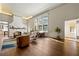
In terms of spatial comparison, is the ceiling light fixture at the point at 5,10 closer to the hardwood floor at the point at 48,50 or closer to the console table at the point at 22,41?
the console table at the point at 22,41

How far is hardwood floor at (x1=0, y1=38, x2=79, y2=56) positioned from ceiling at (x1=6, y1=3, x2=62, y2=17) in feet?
2.50

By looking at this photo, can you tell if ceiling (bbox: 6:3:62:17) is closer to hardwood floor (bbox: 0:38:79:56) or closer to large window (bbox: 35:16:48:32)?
large window (bbox: 35:16:48:32)

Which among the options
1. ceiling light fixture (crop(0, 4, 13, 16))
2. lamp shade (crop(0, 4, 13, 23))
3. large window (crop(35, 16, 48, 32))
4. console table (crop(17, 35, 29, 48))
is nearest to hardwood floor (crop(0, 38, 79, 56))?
console table (crop(17, 35, 29, 48))

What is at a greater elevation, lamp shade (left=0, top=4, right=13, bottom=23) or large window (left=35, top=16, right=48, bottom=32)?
lamp shade (left=0, top=4, right=13, bottom=23)

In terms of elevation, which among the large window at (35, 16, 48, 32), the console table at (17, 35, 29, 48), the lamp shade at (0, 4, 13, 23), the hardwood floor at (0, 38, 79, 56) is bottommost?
the hardwood floor at (0, 38, 79, 56)

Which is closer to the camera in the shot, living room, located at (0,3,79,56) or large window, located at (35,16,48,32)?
living room, located at (0,3,79,56)

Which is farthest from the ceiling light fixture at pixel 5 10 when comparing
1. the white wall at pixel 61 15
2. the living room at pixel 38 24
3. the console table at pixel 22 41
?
the white wall at pixel 61 15

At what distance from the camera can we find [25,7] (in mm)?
2535

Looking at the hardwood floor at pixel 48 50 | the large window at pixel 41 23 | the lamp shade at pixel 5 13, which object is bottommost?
the hardwood floor at pixel 48 50

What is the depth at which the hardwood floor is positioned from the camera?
8.13 feet

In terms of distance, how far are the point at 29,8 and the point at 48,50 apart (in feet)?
3.59

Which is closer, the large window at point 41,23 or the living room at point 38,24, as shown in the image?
the living room at point 38,24

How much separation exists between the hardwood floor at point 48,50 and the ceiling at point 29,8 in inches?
29.9

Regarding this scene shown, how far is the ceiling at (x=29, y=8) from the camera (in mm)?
2513
